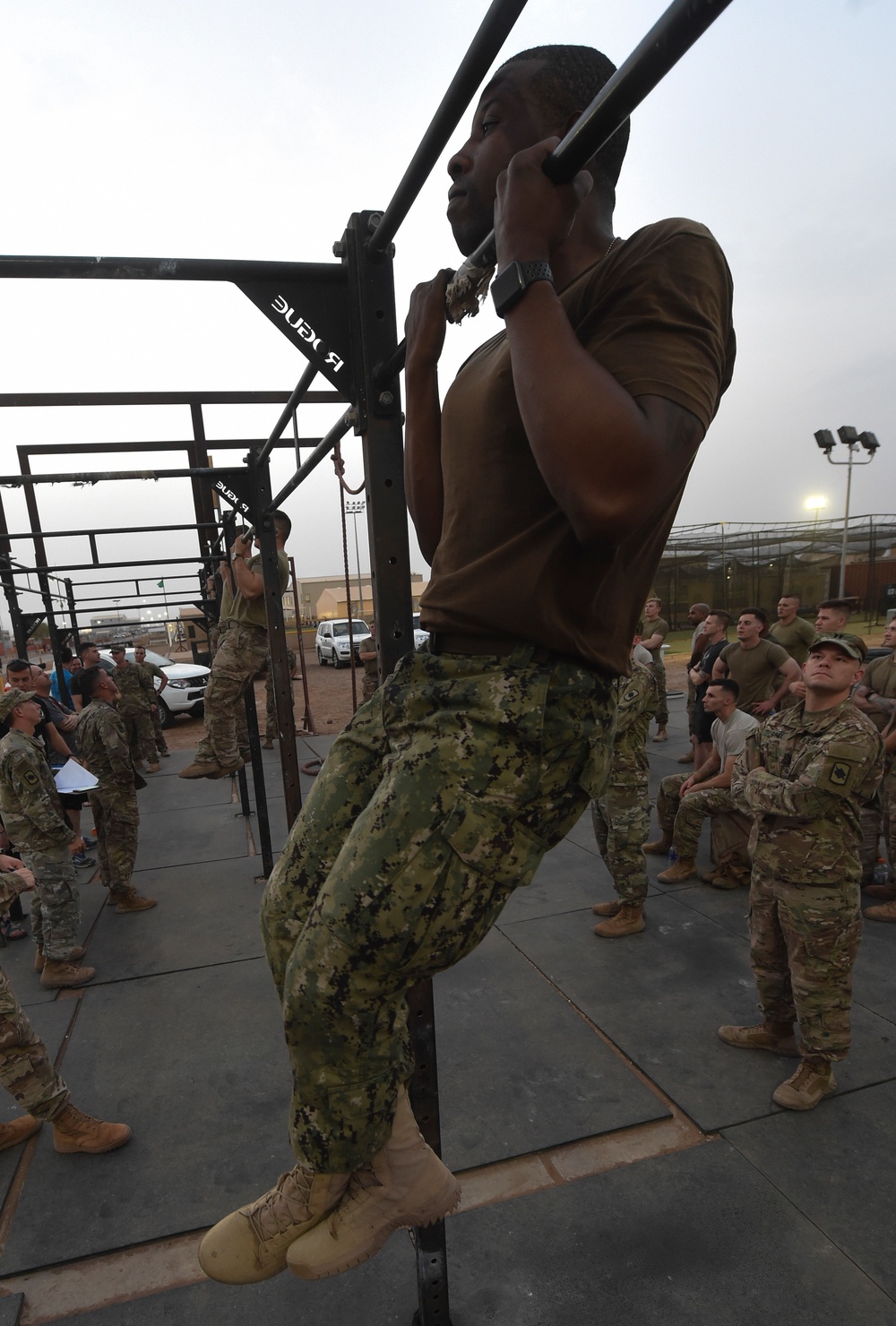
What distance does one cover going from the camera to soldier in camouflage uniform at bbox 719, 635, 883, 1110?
260cm

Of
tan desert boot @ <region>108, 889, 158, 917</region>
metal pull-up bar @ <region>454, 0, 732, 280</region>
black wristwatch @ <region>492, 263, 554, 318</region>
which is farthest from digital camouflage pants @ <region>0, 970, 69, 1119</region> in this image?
metal pull-up bar @ <region>454, 0, 732, 280</region>

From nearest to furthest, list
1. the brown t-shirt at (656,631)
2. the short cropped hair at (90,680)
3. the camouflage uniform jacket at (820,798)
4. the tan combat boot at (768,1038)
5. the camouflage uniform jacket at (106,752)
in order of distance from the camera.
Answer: the camouflage uniform jacket at (820,798)
the tan combat boot at (768,1038)
the camouflage uniform jacket at (106,752)
the short cropped hair at (90,680)
the brown t-shirt at (656,631)

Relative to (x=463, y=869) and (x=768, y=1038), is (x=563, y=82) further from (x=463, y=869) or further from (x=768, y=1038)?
(x=768, y=1038)

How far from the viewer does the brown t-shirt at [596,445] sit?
847mm

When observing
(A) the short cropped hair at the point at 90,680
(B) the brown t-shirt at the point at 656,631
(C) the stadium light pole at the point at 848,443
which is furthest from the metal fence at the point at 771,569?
(A) the short cropped hair at the point at 90,680

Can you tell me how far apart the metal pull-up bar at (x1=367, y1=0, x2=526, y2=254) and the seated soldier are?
12.7 ft

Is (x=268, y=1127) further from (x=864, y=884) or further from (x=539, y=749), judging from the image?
(x=864, y=884)

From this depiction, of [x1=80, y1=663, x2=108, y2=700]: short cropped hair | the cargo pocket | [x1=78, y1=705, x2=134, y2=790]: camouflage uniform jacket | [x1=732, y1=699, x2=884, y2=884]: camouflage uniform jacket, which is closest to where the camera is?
the cargo pocket

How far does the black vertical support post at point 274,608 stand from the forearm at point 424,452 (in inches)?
104

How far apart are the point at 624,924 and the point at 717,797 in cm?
114

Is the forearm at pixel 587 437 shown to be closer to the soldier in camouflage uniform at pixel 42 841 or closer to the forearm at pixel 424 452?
the forearm at pixel 424 452

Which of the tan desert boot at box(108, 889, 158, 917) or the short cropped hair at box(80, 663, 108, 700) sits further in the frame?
the short cropped hair at box(80, 663, 108, 700)

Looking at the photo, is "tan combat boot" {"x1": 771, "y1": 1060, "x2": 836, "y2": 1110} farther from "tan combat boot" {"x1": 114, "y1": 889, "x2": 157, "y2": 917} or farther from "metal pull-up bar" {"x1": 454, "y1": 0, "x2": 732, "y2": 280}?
"tan combat boot" {"x1": 114, "y1": 889, "x2": 157, "y2": 917}

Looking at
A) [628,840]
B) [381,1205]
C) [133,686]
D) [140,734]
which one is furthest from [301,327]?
[140,734]
